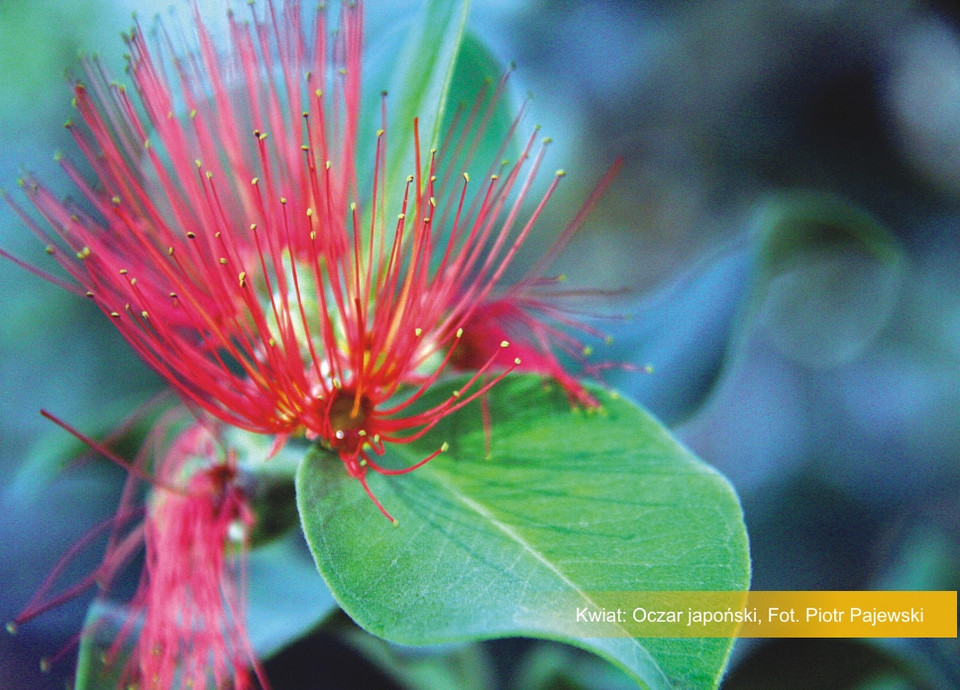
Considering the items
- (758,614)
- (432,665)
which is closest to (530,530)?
(758,614)

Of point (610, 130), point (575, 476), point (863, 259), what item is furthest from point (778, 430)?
point (575, 476)

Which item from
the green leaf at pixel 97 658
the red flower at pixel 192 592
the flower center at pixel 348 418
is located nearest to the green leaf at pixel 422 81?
the flower center at pixel 348 418

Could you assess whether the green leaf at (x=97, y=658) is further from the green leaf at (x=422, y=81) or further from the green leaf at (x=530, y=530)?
the green leaf at (x=422, y=81)

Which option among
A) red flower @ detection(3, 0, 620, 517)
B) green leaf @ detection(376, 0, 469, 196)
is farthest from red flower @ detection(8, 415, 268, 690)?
green leaf @ detection(376, 0, 469, 196)

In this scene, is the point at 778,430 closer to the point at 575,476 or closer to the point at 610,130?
the point at 610,130

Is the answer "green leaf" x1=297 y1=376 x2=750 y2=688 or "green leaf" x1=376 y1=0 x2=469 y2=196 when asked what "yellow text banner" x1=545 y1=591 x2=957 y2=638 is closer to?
"green leaf" x1=297 y1=376 x2=750 y2=688

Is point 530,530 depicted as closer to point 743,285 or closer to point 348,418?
point 348,418
